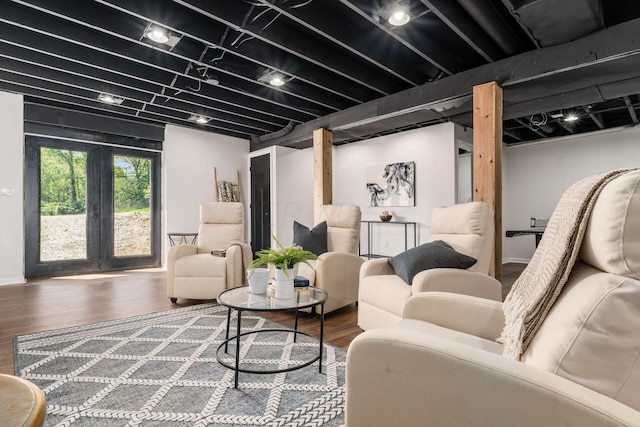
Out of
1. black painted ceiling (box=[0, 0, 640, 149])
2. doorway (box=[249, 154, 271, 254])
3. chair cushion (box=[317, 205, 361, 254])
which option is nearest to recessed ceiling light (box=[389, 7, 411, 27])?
black painted ceiling (box=[0, 0, 640, 149])

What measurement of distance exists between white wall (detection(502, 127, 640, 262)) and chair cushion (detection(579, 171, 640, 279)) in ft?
20.5

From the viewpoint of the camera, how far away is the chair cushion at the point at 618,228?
30.7 inches

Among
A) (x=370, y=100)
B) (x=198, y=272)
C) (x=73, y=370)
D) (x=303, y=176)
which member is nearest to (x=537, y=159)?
(x=370, y=100)

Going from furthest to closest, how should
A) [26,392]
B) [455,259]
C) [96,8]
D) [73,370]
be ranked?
[96,8] < [455,259] < [73,370] < [26,392]

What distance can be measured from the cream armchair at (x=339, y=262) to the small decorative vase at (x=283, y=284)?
69 centimetres

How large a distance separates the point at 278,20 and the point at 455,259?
96.3 inches

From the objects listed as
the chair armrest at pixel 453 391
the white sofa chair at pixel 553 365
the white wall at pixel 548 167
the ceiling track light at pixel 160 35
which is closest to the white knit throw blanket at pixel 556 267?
the white sofa chair at pixel 553 365

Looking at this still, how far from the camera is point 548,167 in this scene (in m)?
6.50

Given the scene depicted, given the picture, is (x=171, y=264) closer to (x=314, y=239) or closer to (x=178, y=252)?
(x=178, y=252)

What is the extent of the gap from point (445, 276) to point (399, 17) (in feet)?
6.36

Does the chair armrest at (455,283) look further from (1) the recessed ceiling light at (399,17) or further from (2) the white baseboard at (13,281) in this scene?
(2) the white baseboard at (13,281)

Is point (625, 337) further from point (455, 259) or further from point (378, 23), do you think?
point (378, 23)

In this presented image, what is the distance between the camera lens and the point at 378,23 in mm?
Answer: 2746

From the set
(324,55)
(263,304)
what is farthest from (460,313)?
(324,55)
